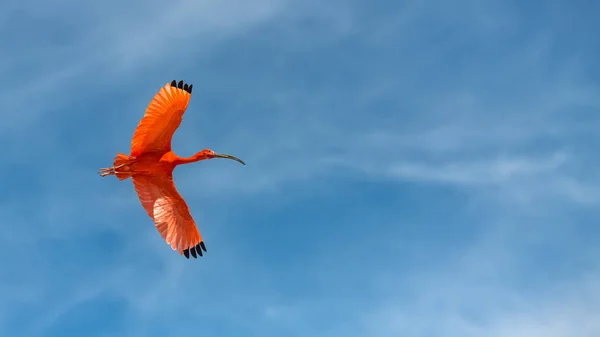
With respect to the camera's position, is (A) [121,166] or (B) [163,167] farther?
(B) [163,167]

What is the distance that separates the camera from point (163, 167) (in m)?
27.6

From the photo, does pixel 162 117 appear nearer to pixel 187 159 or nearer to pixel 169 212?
pixel 187 159

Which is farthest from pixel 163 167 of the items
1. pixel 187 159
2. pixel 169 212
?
pixel 169 212

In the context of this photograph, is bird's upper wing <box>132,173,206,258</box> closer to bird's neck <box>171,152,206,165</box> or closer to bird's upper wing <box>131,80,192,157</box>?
bird's neck <box>171,152,206,165</box>

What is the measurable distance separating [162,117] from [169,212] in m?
4.52

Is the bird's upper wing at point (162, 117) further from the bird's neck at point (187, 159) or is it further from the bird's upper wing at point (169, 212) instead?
the bird's upper wing at point (169, 212)

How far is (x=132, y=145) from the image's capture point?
87.6ft

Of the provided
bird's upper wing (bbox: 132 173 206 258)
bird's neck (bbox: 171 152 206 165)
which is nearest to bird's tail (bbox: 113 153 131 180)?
bird's upper wing (bbox: 132 173 206 258)

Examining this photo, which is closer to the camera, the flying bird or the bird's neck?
the flying bird

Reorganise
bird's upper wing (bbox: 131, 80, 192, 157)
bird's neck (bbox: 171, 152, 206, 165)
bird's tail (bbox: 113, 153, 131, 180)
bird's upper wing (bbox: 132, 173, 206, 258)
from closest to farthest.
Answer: bird's upper wing (bbox: 131, 80, 192, 157) < bird's tail (bbox: 113, 153, 131, 180) < bird's neck (bbox: 171, 152, 206, 165) < bird's upper wing (bbox: 132, 173, 206, 258)

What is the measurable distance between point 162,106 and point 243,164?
15.3 ft

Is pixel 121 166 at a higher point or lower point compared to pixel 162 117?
lower

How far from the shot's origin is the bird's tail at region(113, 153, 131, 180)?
87.9ft

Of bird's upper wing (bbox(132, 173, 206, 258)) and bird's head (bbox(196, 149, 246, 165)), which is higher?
bird's head (bbox(196, 149, 246, 165))
